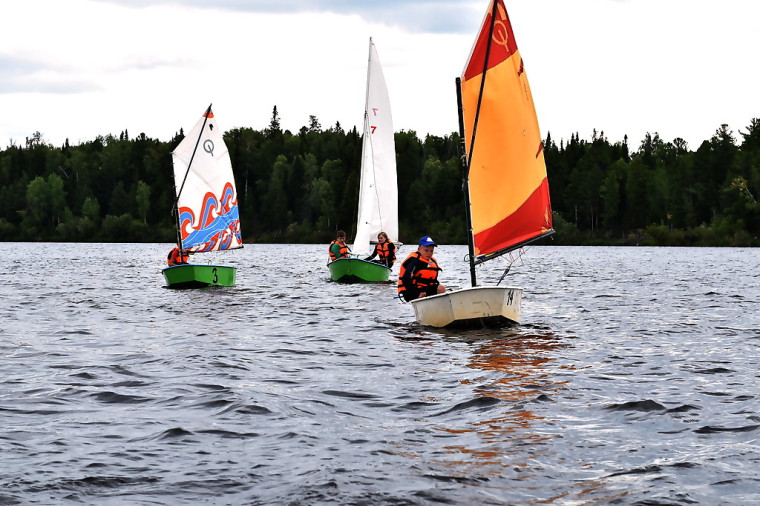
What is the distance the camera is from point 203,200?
3366 cm

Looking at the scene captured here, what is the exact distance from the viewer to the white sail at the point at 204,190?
3306cm

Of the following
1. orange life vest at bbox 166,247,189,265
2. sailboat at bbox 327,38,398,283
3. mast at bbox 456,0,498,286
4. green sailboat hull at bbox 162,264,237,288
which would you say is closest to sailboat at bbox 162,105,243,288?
green sailboat hull at bbox 162,264,237,288

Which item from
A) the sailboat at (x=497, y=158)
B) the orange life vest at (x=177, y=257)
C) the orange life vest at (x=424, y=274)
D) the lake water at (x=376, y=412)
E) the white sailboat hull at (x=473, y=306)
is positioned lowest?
the lake water at (x=376, y=412)

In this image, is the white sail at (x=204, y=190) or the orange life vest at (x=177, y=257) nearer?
the orange life vest at (x=177, y=257)

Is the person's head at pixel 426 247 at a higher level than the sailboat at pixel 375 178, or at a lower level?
lower

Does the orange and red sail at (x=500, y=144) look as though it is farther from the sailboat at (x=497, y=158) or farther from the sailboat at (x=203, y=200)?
the sailboat at (x=203, y=200)

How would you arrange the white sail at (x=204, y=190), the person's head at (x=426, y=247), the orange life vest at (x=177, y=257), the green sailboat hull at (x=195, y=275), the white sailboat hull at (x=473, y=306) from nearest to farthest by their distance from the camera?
the white sailboat hull at (x=473, y=306) < the person's head at (x=426, y=247) < the green sailboat hull at (x=195, y=275) < the orange life vest at (x=177, y=257) < the white sail at (x=204, y=190)

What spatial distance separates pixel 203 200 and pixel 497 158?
54.3ft

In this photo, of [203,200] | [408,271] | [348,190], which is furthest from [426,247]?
[348,190]

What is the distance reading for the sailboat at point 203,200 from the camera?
106 feet

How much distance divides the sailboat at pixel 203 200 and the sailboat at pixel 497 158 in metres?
14.3

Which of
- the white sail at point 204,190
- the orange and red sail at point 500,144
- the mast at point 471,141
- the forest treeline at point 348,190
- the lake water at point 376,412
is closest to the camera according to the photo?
the lake water at point 376,412

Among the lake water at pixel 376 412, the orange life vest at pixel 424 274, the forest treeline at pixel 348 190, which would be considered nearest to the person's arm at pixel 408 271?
the orange life vest at pixel 424 274

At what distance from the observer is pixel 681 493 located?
7754 millimetres
